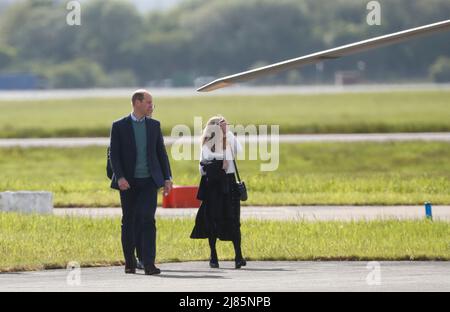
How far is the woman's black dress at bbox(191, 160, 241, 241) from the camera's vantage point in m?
14.5

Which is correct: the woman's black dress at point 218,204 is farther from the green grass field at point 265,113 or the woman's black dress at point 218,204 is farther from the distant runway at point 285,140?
the green grass field at point 265,113

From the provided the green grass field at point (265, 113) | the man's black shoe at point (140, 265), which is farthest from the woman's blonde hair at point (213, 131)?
the green grass field at point (265, 113)

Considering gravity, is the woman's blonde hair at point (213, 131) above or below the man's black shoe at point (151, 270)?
above

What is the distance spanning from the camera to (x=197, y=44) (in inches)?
5679

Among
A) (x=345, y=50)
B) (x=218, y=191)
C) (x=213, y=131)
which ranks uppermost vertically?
(x=345, y=50)

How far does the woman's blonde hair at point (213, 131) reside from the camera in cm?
1427

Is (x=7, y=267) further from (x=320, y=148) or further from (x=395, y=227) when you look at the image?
(x=320, y=148)

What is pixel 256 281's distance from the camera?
12844 mm

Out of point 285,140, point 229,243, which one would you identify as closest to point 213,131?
point 229,243

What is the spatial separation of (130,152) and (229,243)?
3.26 metres

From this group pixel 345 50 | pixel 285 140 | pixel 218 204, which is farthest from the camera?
pixel 285 140

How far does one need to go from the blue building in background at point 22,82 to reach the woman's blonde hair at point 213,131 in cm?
11600

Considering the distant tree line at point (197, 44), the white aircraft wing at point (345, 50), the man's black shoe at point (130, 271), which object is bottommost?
the man's black shoe at point (130, 271)

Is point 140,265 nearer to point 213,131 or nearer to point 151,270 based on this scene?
point 151,270
